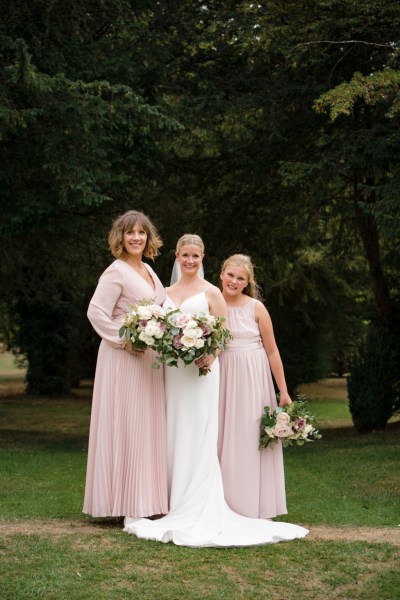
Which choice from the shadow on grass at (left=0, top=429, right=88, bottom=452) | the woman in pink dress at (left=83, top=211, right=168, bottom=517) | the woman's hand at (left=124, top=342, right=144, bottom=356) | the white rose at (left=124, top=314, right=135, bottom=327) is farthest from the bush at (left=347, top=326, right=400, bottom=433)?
the white rose at (left=124, top=314, right=135, bottom=327)

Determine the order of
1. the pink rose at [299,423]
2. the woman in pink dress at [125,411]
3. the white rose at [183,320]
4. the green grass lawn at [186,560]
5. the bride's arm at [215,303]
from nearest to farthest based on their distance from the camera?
1. the green grass lawn at [186,560]
2. the white rose at [183,320]
3. the woman in pink dress at [125,411]
4. the bride's arm at [215,303]
5. the pink rose at [299,423]

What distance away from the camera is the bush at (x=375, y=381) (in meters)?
17.3

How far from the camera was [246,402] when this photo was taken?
24.5 feet

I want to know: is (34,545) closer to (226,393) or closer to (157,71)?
(226,393)

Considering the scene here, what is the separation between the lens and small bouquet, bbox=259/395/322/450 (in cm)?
724

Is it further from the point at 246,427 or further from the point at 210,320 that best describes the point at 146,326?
the point at 246,427

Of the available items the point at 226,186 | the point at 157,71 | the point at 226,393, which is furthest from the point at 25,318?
the point at 226,393

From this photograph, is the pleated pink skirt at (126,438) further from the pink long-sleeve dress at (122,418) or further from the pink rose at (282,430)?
the pink rose at (282,430)

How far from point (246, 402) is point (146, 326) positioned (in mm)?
1258

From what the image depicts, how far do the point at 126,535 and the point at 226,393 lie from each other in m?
1.44

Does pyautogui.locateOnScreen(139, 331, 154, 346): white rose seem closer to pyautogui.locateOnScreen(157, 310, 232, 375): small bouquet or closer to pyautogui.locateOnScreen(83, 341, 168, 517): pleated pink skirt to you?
pyautogui.locateOnScreen(157, 310, 232, 375): small bouquet

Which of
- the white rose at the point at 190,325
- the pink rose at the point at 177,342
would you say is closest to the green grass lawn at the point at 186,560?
the pink rose at the point at 177,342

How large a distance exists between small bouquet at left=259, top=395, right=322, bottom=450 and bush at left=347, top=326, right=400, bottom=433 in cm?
1013

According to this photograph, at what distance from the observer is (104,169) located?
42.7 feet
